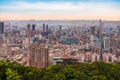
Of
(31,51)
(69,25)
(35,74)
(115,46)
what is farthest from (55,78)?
(69,25)

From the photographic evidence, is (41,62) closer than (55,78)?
No

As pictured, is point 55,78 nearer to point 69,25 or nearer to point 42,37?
point 42,37

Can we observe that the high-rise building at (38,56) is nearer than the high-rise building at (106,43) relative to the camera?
Yes

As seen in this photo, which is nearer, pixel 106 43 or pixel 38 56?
pixel 38 56

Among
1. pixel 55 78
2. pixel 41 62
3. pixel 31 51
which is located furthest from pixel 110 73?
pixel 31 51

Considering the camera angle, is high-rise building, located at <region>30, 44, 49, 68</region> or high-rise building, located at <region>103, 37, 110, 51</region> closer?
high-rise building, located at <region>30, 44, 49, 68</region>

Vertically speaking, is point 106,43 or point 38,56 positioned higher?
point 106,43

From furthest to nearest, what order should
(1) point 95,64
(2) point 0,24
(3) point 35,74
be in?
(2) point 0,24, (1) point 95,64, (3) point 35,74

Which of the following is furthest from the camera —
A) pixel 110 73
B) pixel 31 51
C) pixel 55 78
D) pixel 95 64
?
pixel 31 51

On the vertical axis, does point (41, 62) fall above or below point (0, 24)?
below
